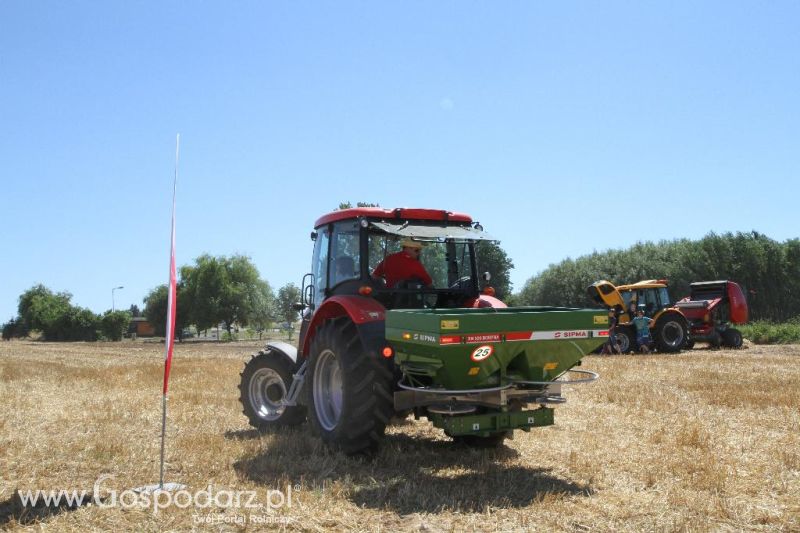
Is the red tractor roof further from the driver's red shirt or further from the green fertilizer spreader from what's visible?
the green fertilizer spreader

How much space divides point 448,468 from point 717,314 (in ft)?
69.6

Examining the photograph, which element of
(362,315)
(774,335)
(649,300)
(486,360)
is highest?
(649,300)

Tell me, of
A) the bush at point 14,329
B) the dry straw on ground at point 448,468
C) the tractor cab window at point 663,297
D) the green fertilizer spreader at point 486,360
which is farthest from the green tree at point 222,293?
the green fertilizer spreader at point 486,360

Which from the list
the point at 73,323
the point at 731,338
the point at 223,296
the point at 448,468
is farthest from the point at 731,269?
the point at 73,323

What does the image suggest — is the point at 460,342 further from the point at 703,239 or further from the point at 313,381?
the point at 703,239

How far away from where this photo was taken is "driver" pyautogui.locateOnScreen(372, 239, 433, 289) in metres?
7.12

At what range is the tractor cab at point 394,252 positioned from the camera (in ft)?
22.9

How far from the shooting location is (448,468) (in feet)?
20.6

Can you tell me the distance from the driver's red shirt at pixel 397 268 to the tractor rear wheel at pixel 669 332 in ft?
56.9

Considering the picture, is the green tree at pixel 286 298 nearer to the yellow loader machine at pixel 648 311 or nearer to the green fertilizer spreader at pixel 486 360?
the yellow loader machine at pixel 648 311

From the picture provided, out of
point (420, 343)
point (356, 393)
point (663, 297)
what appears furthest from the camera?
point (663, 297)

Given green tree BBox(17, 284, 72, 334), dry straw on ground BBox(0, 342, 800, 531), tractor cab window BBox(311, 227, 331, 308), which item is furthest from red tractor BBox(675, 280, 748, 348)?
green tree BBox(17, 284, 72, 334)

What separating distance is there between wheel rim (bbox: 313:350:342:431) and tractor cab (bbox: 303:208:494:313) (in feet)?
2.47

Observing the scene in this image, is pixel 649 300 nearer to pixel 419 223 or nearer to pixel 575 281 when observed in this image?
pixel 419 223
